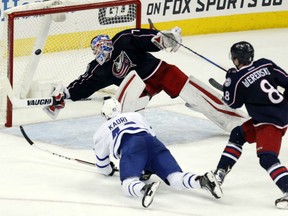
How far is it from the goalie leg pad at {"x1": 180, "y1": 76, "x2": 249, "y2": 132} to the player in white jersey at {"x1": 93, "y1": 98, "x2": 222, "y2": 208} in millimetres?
1336

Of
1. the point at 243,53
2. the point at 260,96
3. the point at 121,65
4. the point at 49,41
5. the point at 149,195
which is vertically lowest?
the point at 49,41

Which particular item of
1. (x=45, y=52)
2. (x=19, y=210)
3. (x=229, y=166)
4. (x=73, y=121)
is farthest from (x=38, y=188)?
(x=45, y=52)

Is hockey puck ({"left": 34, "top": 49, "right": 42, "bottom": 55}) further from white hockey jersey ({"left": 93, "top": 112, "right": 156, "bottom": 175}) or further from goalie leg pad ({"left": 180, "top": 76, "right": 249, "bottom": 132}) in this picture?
white hockey jersey ({"left": 93, "top": 112, "right": 156, "bottom": 175})

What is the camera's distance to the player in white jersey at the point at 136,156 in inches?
221

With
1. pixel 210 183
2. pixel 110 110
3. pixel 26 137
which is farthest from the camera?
pixel 26 137

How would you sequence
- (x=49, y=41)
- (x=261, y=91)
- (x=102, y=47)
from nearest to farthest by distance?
(x=261, y=91), (x=102, y=47), (x=49, y=41)

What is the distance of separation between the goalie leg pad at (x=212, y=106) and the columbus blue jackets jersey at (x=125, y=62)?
1.12ft

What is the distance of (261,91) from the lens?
5.70 m

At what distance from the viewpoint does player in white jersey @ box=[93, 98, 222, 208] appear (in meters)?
5.60

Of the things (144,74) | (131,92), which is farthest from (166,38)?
(131,92)

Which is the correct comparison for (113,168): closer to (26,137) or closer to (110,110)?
(110,110)

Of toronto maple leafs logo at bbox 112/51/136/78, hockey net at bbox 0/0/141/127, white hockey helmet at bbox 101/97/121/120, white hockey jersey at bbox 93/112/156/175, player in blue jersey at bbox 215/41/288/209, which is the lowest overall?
hockey net at bbox 0/0/141/127

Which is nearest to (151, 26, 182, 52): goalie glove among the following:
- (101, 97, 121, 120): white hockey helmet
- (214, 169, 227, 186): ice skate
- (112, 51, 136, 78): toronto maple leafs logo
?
(112, 51, 136, 78): toronto maple leafs logo

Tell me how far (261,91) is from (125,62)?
150 cm
